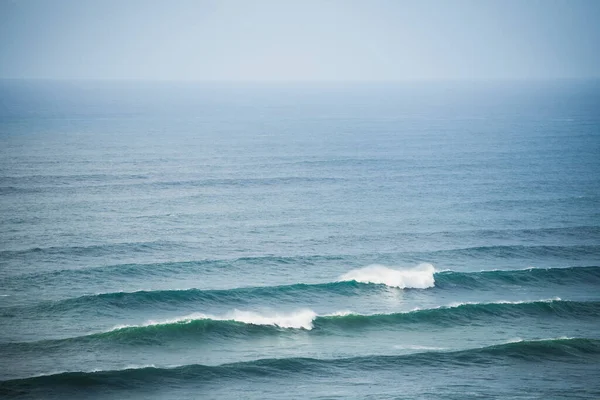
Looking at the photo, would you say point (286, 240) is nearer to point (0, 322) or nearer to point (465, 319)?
point (465, 319)

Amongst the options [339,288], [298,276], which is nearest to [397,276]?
[339,288]

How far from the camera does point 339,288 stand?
59094 mm

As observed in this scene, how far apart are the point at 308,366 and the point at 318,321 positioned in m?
7.01

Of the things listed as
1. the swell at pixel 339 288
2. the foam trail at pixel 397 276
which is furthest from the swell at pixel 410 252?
the swell at pixel 339 288

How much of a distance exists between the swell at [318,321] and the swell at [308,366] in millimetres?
4575

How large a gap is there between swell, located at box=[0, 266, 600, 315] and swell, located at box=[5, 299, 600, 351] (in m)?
3.38

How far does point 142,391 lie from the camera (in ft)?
140

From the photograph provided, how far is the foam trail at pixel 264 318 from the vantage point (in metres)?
52.5

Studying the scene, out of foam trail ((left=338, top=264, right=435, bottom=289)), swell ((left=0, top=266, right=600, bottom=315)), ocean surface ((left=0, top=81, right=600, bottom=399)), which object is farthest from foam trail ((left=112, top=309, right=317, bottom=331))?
foam trail ((left=338, top=264, right=435, bottom=289))

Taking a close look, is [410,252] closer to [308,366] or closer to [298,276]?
[298,276]

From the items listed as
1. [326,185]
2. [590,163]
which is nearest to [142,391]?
[326,185]

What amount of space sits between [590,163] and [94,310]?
82430 millimetres

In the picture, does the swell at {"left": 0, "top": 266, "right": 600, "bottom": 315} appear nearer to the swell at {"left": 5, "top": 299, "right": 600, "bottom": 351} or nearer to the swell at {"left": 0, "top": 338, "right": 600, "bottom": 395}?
the swell at {"left": 5, "top": 299, "right": 600, "bottom": 351}

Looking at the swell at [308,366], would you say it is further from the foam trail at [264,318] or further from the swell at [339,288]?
the swell at [339,288]
